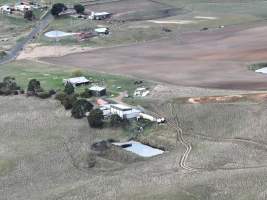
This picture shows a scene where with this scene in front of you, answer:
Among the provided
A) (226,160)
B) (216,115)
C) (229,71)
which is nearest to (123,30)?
(229,71)

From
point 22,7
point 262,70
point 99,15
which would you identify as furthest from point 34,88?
point 22,7

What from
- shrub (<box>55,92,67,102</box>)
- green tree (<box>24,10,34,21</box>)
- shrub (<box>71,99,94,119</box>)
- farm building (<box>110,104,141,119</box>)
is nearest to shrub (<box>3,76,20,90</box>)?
shrub (<box>55,92,67,102</box>)

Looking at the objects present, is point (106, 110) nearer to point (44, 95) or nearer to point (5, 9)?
point (44, 95)

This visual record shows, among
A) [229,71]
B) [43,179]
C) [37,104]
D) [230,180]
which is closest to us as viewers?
[230,180]

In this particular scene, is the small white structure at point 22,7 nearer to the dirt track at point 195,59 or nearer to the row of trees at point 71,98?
the dirt track at point 195,59

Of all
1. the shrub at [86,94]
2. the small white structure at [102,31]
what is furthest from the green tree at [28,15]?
the shrub at [86,94]

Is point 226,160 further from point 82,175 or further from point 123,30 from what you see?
point 123,30

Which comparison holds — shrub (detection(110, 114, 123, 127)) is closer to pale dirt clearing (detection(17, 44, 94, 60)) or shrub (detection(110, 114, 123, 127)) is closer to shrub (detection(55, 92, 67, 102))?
shrub (detection(55, 92, 67, 102))
